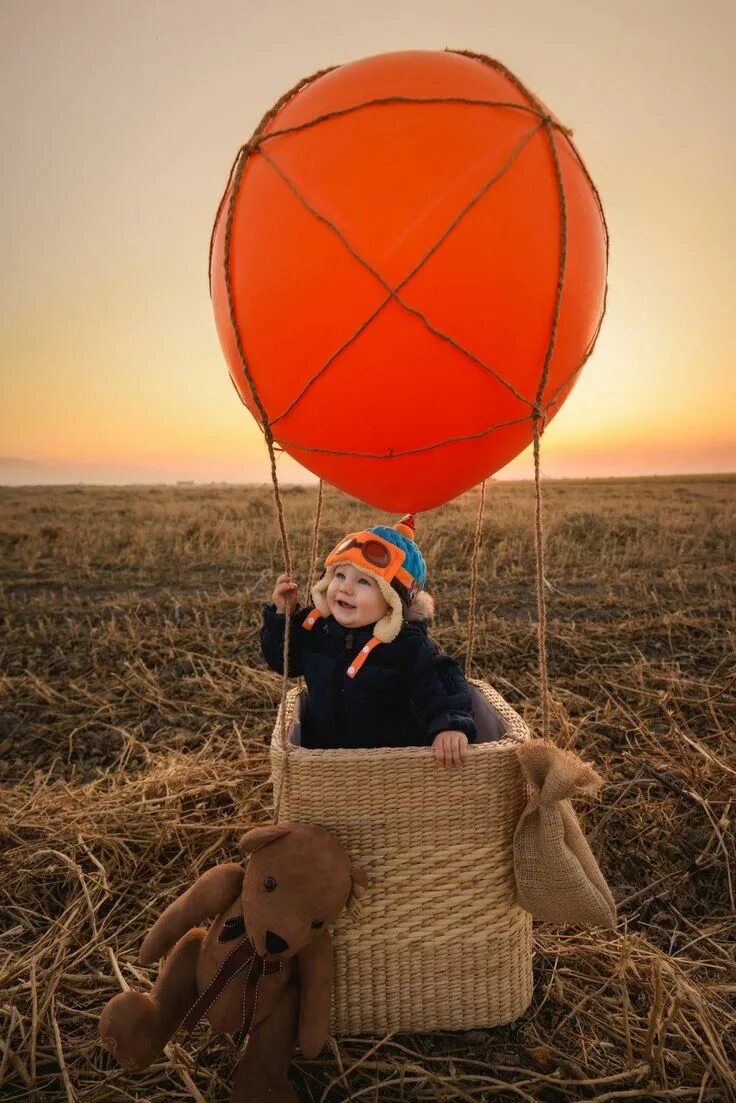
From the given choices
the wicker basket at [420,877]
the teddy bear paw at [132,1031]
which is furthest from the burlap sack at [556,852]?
the teddy bear paw at [132,1031]

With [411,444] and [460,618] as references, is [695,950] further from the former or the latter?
[460,618]

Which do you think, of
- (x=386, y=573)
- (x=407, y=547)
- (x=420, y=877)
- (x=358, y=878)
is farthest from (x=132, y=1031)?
(x=407, y=547)

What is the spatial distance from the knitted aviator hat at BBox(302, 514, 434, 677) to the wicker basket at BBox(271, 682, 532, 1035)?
461 mm

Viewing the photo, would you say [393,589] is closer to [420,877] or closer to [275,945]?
[420,877]

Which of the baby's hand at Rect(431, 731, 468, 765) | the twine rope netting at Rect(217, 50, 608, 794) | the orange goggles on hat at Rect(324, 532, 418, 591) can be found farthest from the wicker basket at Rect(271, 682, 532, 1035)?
the orange goggles on hat at Rect(324, 532, 418, 591)

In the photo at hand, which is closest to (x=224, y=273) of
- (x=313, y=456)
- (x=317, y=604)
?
(x=313, y=456)

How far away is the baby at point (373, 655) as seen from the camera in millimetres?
2299

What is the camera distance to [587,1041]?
2029 millimetres

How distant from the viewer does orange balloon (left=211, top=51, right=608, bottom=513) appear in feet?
5.69

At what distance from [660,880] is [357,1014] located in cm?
141

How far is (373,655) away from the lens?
235cm

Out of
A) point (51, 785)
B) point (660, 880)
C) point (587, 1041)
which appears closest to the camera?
point (587, 1041)

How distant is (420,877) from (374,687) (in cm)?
61

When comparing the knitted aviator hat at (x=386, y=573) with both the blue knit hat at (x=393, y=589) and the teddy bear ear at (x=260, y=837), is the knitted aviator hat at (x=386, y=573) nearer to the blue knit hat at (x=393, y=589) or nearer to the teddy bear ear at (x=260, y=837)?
the blue knit hat at (x=393, y=589)
